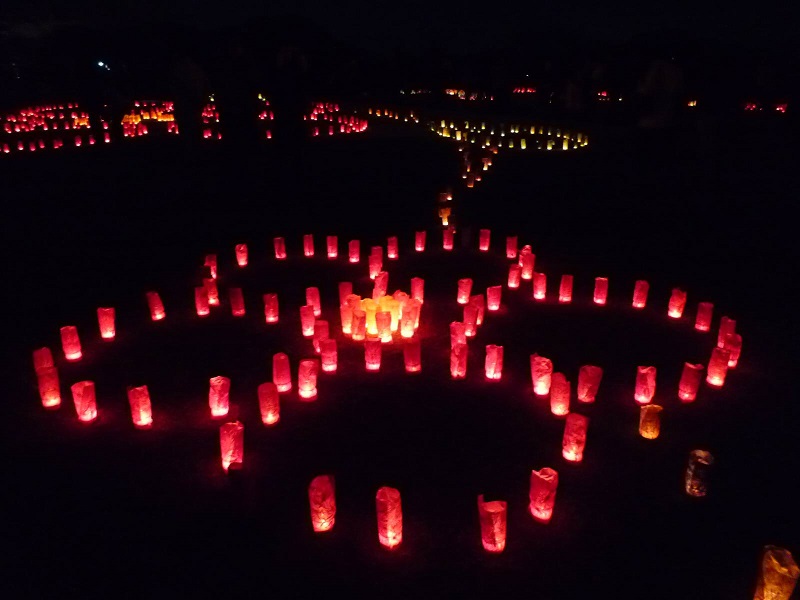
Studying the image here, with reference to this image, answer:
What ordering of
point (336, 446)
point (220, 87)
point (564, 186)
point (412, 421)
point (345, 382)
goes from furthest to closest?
point (220, 87) < point (564, 186) < point (345, 382) < point (412, 421) < point (336, 446)

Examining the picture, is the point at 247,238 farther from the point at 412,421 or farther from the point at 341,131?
the point at 341,131

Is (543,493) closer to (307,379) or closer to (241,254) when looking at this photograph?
(307,379)

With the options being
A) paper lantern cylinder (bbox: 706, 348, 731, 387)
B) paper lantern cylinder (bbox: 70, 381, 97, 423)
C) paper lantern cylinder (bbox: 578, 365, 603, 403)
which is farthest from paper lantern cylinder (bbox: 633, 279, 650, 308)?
paper lantern cylinder (bbox: 70, 381, 97, 423)

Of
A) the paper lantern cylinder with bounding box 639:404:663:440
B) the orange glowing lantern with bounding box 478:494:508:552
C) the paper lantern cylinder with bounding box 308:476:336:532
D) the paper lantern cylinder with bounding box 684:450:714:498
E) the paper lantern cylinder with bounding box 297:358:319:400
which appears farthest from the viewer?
the paper lantern cylinder with bounding box 297:358:319:400

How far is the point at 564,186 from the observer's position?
1243 cm

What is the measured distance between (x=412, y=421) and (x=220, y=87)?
14.0 m

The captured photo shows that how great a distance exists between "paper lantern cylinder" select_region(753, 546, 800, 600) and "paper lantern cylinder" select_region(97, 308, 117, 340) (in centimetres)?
592

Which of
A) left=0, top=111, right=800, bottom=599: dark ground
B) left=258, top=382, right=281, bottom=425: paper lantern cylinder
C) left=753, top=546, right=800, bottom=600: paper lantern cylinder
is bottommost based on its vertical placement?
left=0, top=111, right=800, bottom=599: dark ground

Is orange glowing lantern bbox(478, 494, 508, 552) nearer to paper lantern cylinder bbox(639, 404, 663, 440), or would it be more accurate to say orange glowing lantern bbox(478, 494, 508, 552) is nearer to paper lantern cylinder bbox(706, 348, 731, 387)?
paper lantern cylinder bbox(639, 404, 663, 440)

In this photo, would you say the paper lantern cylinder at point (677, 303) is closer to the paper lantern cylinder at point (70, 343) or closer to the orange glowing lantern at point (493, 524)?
the orange glowing lantern at point (493, 524)

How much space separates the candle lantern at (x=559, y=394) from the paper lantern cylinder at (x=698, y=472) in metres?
1.04

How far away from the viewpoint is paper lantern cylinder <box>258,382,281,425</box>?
4426 mm

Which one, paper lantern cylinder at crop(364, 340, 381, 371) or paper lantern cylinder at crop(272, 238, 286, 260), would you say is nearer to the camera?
paper lantern cylinder at crop(364, 340, 381, 371)

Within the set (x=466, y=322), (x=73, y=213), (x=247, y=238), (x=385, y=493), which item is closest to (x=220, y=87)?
(x=73, y=213)
